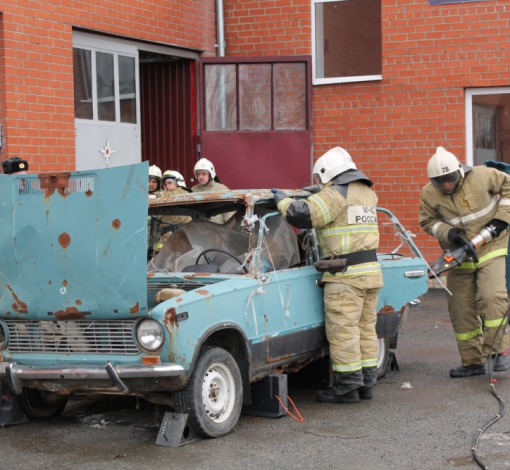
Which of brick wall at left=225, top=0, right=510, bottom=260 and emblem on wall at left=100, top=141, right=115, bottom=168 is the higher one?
brick wall at left=225, top=0, right=510, bottom=260

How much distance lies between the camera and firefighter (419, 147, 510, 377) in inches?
284

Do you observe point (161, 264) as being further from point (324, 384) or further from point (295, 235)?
point (324, 384)

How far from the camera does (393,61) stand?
12.4m

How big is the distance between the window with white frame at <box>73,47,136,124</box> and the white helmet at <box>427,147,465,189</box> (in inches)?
210

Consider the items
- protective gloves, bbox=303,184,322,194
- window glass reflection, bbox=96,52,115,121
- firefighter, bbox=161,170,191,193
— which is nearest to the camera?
protective gloves, bbox=303,184,322,194

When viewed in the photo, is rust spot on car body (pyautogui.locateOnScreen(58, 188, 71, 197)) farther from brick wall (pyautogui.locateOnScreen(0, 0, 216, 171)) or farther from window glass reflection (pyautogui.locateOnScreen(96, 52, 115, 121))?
window glass reflection (pyautogui.locateOnScreen(96, 52, 115, 121))

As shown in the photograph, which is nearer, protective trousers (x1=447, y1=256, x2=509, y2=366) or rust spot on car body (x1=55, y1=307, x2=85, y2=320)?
rust spot on car body (x1=55, y1=307, x2=85, y2=320)

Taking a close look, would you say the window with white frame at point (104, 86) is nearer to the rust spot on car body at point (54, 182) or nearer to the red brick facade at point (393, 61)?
the red brick facade at point (393, 61)

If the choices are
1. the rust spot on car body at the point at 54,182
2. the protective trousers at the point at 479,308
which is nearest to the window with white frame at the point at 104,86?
the protective trousers at the point at 479,308

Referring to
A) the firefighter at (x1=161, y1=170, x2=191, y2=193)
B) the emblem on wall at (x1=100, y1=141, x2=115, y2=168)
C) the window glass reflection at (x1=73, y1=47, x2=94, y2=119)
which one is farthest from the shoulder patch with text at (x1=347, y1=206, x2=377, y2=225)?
the emblem on wall at (x1=100, y1=141, x2=115, y2=168)

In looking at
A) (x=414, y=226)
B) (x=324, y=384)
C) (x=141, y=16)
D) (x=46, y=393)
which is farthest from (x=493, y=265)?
(x=141, y=16)

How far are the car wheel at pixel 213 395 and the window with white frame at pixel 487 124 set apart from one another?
297 inches

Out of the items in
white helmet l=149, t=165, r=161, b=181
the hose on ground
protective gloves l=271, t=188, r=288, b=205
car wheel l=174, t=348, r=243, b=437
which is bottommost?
the hose on ground

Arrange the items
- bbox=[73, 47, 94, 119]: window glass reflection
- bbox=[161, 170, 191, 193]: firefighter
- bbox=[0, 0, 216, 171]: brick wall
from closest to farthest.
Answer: bbox=[0, 0, 216, 171]: brick wall → bbox=[161, 170, 191, 193]: firefighter → bbox=[73, 47, 94, 119]: window glass reflection
